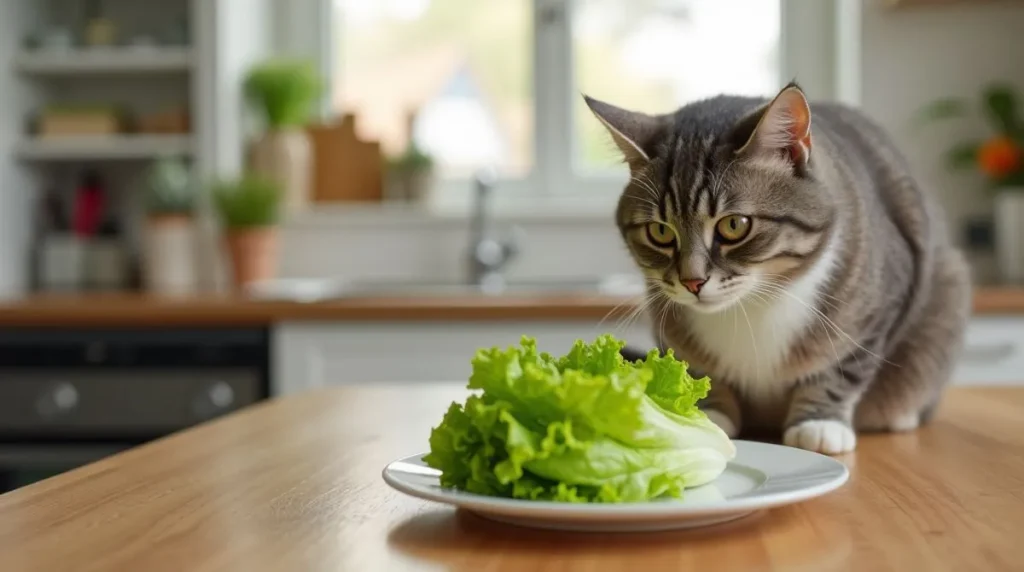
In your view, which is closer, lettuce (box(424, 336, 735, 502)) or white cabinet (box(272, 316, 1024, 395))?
lettuce (box(424, 336, 735, 502))

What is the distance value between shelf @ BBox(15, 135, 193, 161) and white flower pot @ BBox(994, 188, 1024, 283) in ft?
6.82

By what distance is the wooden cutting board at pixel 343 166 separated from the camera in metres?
3.37

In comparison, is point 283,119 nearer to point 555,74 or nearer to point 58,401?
point 555,74

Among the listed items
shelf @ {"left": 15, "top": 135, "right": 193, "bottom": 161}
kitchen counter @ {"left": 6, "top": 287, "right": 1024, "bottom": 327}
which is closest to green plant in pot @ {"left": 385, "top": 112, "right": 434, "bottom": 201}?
shelf @ {"left": 15, "top": 135, "right": 193, "bottom": 161}

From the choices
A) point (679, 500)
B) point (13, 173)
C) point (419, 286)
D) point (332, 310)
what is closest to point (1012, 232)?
point (419, 286)

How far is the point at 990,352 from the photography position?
2508 mm

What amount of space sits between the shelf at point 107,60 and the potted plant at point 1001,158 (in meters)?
1.98

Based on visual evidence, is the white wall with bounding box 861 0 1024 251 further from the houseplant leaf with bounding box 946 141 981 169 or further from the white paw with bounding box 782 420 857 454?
the white paw with bounding box 782 420 857 454

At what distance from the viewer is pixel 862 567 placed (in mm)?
680

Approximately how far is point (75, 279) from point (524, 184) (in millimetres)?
1268

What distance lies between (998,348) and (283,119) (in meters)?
1.86

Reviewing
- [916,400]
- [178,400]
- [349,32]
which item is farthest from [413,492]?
[349,32]

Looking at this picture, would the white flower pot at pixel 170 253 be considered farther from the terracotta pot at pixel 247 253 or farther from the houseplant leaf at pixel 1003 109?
the houseplant leaf at pixel 1003 109

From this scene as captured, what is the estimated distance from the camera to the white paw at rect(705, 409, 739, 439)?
1255 millimetres
